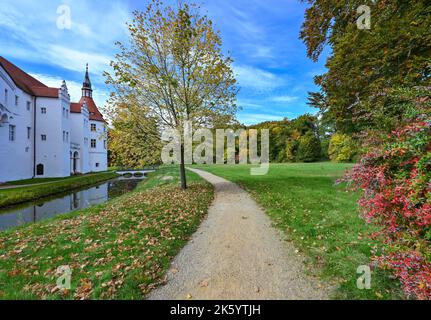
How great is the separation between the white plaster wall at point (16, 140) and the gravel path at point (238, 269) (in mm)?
25543

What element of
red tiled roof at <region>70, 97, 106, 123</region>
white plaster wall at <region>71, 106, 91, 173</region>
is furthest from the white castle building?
red tiled roof at <region>70, 97, 106, 123</region>

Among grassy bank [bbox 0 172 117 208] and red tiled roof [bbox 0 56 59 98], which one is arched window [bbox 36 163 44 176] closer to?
red tiled roof [bbox 0 56 59 98]

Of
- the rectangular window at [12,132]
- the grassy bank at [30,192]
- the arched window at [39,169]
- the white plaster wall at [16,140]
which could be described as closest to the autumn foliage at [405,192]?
the grassy bank at [30,192]

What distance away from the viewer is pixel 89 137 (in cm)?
3950

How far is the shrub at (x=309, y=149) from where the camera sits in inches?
2160

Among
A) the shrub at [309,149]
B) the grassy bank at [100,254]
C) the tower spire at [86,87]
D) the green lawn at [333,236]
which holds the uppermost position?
the tower spire at [86,87]

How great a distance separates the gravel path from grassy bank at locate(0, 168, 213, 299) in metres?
0.35

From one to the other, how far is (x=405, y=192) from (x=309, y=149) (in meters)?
57.4

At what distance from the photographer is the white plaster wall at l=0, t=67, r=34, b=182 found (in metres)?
20.4

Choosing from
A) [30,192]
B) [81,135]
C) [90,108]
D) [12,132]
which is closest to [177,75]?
[30,192]

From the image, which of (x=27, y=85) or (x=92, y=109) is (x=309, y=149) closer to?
(x=92, y=109)

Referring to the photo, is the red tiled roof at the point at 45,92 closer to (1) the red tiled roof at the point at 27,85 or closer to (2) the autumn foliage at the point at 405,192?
(1) the red tiled roof at the point at 27,85
